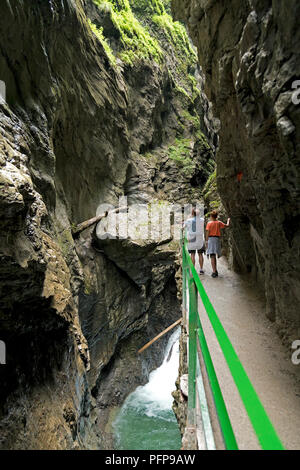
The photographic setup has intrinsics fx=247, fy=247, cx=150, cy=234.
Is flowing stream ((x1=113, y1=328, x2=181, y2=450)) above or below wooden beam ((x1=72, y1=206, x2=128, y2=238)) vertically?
below

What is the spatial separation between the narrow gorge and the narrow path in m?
0.32

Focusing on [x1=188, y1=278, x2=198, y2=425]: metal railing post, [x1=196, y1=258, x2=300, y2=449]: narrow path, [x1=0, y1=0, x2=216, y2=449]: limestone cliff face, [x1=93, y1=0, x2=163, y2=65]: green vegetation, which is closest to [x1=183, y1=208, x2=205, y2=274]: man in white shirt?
[x1=196, y1=258, x2=300, y2=449]: narrow path

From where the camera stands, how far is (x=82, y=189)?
414 inches

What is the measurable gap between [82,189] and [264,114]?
879cm

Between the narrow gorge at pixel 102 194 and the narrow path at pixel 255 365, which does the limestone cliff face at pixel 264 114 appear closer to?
the narrow gorge at pixel 102 194

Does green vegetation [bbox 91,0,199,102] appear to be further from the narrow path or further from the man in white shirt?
the narrow path

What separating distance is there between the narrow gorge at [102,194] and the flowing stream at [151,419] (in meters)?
0.54

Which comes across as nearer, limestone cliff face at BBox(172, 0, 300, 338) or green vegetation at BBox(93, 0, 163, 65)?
limestone cliff face at BBox(172, 0, 300, 338)

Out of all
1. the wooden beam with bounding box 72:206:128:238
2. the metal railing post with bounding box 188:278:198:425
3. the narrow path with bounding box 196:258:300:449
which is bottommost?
the narrow path with bounding box 196:258:300:449

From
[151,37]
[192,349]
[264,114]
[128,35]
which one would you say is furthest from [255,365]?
[151,37]

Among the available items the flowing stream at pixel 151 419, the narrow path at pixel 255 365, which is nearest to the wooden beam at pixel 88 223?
the narrow path at pixel 255 365

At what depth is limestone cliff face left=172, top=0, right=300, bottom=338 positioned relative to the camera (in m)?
2.26
